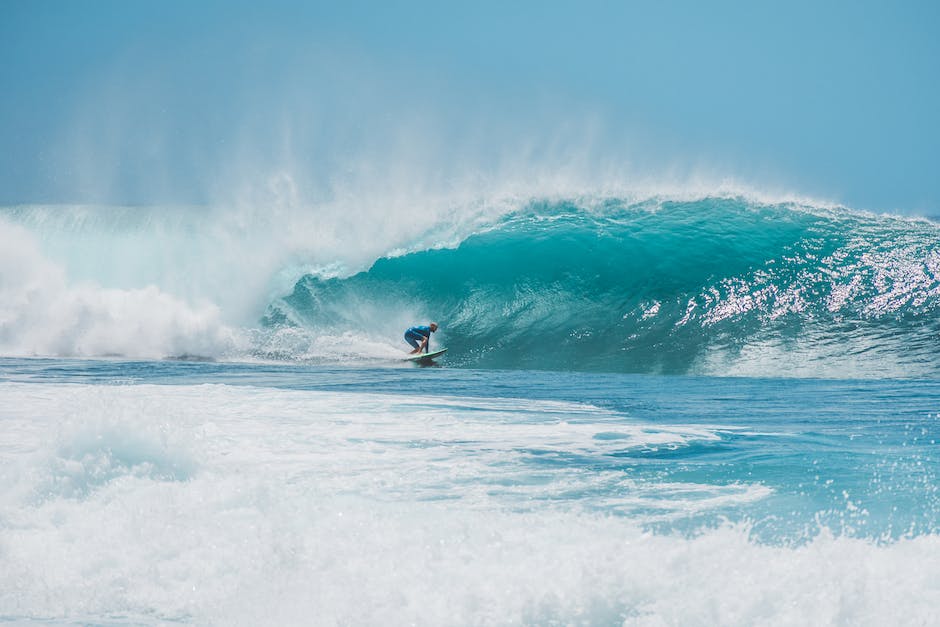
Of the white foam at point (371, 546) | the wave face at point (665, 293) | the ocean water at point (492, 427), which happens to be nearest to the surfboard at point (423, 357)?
the ocean water at point (492, 427)

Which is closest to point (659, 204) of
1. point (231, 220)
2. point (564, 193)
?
point (564, 193)

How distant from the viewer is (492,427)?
740 centimetres

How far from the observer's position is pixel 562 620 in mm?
3605

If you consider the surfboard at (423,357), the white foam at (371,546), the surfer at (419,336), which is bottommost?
the white foam at (371,546)

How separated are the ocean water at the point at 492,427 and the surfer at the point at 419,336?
17.8 inches

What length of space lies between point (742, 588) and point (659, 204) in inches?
670

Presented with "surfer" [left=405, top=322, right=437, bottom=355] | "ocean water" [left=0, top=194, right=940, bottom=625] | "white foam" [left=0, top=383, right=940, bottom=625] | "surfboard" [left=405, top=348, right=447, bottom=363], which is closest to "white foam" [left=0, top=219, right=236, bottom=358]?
"ocean water" [left=0, top=194, right=940, bottom=625]

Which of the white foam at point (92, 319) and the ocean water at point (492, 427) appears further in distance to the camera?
the white foam at point (92, 319)

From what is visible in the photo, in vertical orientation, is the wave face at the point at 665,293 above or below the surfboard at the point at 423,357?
above

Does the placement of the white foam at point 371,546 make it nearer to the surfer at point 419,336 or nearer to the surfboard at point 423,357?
the surfboard at point 423,357

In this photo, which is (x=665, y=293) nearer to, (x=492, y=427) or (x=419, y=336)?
(x=419, y=336)

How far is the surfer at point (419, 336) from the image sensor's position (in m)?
14.9

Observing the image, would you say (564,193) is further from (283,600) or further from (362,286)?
(283,600)

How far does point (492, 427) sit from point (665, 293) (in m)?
9.75
